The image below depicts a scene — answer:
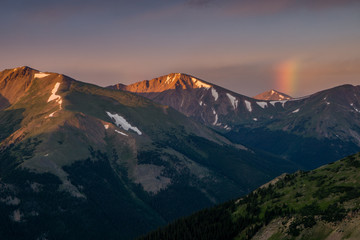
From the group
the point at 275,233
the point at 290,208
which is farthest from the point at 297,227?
the point at 290,208

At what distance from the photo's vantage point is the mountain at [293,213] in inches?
4776

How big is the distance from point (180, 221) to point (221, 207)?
21.3 m

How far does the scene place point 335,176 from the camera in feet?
524

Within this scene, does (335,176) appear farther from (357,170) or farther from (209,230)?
(209,230)

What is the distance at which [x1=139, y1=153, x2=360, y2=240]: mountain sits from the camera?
12131 cm

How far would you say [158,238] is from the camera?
591 feet

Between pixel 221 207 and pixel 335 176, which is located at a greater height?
pixel 335 176

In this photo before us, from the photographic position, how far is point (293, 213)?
140000 mm

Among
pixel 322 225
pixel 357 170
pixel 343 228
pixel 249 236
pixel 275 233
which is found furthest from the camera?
pixel 357 170

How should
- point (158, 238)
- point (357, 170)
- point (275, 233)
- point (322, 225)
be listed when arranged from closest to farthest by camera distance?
1. point (322, 225)
2. point (275, 233)
3. point (357, 170)
4. point (158, 238)

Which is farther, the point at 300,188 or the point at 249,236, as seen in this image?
the point at 300,188

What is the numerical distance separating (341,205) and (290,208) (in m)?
21.5

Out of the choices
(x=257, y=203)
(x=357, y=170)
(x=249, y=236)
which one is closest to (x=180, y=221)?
(x=257, y=203)

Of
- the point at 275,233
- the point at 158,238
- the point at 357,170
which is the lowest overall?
the point at 158,238
